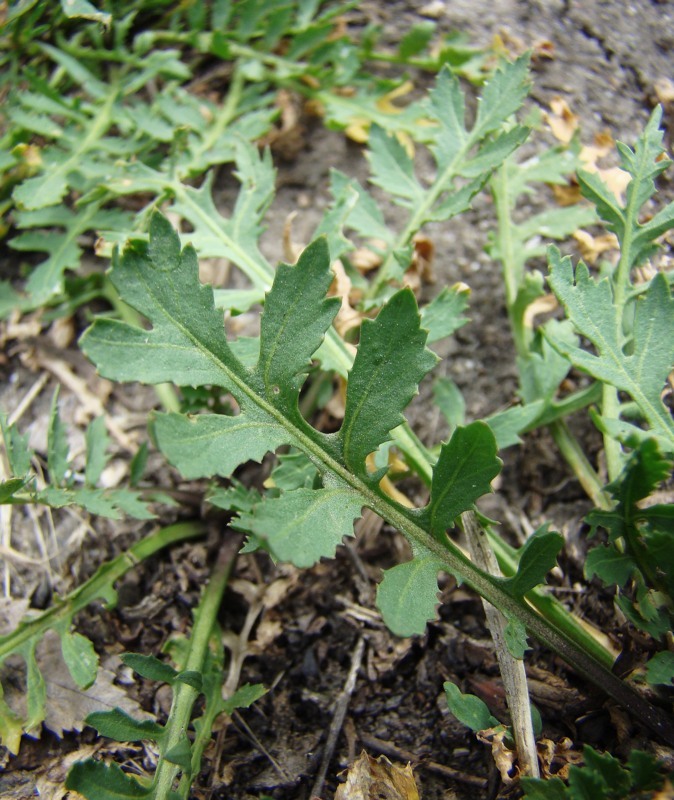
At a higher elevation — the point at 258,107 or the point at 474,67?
the point at 474,67

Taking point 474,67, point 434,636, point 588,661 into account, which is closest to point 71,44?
point 474,67

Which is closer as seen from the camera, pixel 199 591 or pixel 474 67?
pixel 199 591

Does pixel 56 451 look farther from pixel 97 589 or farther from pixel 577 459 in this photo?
pixel 577 459

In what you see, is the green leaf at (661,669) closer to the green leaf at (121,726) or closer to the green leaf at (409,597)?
the green leaf at (409,597)

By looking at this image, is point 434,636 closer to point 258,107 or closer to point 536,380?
point 536,380

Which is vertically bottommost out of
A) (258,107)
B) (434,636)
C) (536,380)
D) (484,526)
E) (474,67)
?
(434,636)

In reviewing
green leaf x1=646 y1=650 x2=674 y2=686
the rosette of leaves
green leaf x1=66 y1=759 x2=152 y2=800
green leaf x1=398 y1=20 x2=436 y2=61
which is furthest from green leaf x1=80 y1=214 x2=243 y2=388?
green leaf x1=398 y1=20 x2=436 y2=61
